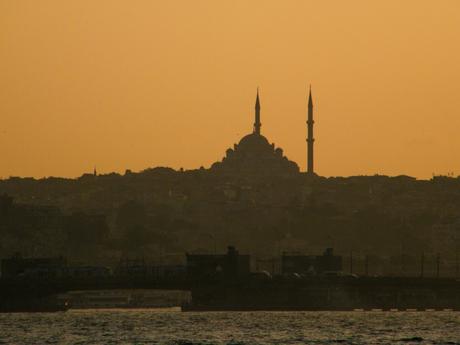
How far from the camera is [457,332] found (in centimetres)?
18050

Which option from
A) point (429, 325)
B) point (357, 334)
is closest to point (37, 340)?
point (357, 334)

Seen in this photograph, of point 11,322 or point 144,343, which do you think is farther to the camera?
point 11,322

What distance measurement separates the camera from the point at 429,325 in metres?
Answer: 192

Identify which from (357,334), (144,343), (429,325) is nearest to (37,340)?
(144,343)

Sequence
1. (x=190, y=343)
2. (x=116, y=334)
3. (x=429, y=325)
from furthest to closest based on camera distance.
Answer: (x=429, y=325), (x=116, y=334), (x=190, y=343)

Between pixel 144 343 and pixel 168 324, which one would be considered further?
pixel 168 324

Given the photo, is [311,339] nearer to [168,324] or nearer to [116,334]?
[116,334]

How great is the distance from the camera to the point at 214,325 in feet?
630

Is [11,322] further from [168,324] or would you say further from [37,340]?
[37,340]

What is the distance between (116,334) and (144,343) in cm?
1103

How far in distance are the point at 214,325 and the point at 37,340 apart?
2460 centimetres

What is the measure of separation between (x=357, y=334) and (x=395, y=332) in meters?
3.56

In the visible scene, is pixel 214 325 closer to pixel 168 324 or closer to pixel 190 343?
pixel 168 324

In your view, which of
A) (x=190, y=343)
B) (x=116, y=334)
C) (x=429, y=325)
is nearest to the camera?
(x=190, y=343)
